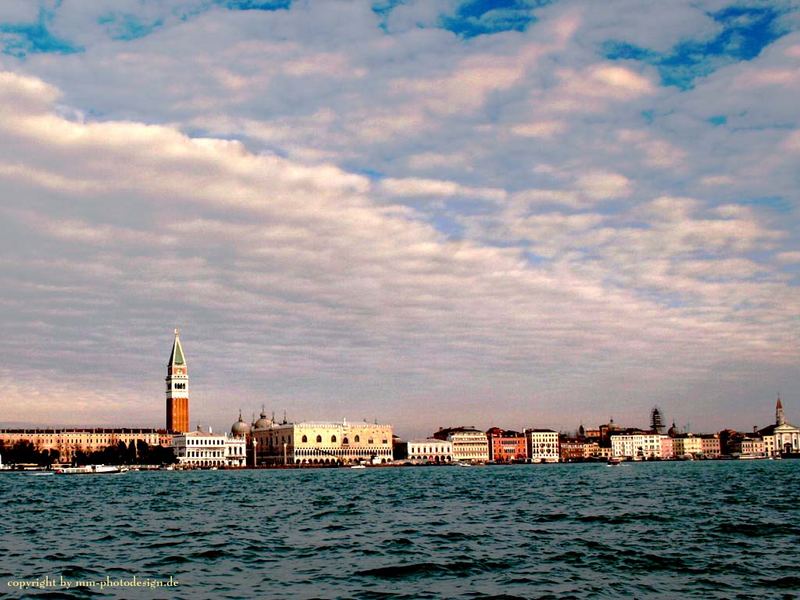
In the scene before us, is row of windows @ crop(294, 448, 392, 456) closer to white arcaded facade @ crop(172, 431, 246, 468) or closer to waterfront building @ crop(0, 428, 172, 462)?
white arcaded facade @ crop(172, 431, 246, 468)

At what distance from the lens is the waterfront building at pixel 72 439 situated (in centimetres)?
18975

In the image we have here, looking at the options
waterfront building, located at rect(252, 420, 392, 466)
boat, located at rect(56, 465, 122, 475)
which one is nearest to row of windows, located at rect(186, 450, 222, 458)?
waterfront building, located at rect(252, 420, 392, 466)

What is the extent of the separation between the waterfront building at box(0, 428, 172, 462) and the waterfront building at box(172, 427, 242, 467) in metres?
5.08

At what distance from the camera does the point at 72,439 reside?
195 meters

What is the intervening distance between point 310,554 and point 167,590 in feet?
20.9

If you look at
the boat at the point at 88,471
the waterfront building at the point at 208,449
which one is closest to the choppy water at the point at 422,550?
the boat at the point at 88,471

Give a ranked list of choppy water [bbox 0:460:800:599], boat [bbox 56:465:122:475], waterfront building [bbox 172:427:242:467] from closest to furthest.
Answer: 1. choppy water [bbox 0:460:800:599]
2. boat [bbox 56:465:122:475]
3. waterfront building [bbox 172:427:242:467]

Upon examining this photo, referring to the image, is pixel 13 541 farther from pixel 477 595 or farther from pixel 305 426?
pixel 305 426

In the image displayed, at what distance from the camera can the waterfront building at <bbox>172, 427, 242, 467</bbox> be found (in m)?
185

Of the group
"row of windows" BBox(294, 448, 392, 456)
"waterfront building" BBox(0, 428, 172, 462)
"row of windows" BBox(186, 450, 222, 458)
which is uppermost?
"waterfront building" BBox(0, 428, 172, 462)

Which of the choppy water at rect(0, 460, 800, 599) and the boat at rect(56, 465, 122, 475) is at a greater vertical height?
the choppy water at rect(0, 460, 800, 599)

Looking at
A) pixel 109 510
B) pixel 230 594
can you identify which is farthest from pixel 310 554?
pixel 109 510

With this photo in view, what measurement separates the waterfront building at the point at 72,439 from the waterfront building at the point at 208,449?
5.08 metres

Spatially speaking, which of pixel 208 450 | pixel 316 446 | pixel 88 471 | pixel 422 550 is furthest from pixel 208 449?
pixel 422 550
